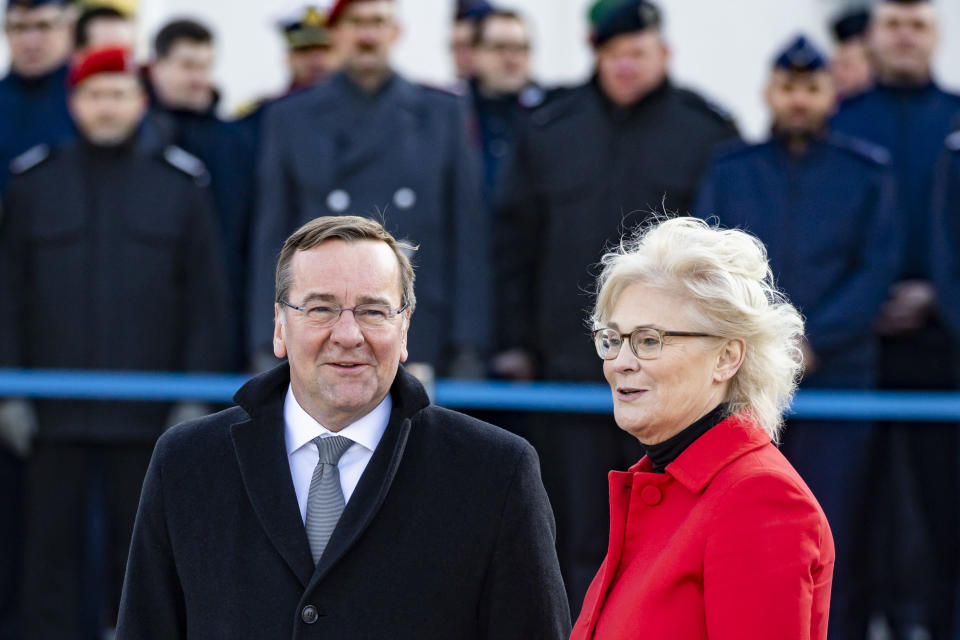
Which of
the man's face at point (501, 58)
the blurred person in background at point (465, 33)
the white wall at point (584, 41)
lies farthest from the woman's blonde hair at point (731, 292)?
Result: the white wall at point (584, 41)

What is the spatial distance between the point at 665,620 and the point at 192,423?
3.68 ft

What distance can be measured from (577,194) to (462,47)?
237cm

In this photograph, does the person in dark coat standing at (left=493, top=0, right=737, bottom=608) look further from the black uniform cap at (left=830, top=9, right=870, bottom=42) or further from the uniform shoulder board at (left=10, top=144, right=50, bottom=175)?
the black uniform cap at (left=830, top=9, right=870, bottom=42)

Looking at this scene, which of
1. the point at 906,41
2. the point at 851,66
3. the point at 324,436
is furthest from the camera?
the point at 851,66

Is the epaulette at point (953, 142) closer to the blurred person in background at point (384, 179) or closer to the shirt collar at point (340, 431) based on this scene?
the blurred person in background at point (384, 179)

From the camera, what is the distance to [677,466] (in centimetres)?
286

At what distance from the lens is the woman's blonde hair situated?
9.28ft

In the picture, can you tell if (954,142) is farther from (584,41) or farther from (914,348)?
(584,41)

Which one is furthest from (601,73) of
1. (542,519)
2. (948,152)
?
(542,519)

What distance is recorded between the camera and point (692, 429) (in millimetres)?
2895

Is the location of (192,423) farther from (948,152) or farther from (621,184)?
(948,152)

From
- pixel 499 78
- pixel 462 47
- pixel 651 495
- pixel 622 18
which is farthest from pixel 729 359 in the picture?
pixel 462 47

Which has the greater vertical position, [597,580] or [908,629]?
[597,580]

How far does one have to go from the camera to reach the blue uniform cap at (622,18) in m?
6.11
